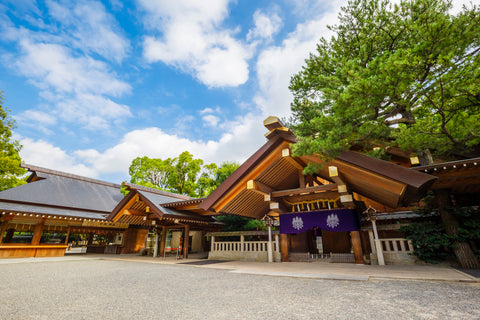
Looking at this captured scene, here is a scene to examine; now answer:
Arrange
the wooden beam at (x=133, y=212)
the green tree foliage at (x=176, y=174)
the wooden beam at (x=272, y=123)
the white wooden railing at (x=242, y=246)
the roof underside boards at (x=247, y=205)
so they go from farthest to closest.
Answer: the green tree foliage at (x=176, y=174)
the wooden beam at (x=133, y=212)
the white wooden railing at (x=242, y=246)
the roof underside boards at (x=247, y=205)
the wooden beam at (x=272, y=123)

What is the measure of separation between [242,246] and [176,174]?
56.9ft

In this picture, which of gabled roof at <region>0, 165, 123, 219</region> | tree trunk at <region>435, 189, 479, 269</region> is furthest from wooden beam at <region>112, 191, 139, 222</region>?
tree trunk at <region>435, 189, 479, 269</region>

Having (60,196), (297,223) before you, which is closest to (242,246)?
(297,223)

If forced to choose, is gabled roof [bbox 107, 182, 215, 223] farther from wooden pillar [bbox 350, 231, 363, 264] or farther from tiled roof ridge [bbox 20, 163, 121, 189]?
wooden pillar [bbox 350, 231, 363, 264]

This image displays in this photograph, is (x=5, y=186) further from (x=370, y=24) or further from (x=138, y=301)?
(x=370, y=24)

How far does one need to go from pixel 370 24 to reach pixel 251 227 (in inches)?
445

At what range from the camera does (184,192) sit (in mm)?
25453

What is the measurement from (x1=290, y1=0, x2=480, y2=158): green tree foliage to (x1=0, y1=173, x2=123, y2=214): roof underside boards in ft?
50.1

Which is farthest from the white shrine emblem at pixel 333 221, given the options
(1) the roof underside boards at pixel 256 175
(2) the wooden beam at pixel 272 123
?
(2) the wooden beam at pixel 272 123

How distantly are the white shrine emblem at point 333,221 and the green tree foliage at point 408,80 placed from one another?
10.6 feet

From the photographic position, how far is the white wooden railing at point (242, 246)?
10008 millimetres

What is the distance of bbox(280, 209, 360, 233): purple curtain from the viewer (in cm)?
807

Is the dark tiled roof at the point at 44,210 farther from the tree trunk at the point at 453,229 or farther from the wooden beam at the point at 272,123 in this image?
the tree trunk at the point at 453,229

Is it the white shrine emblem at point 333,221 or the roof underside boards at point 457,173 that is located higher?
the roof underside boards at point 457,173
